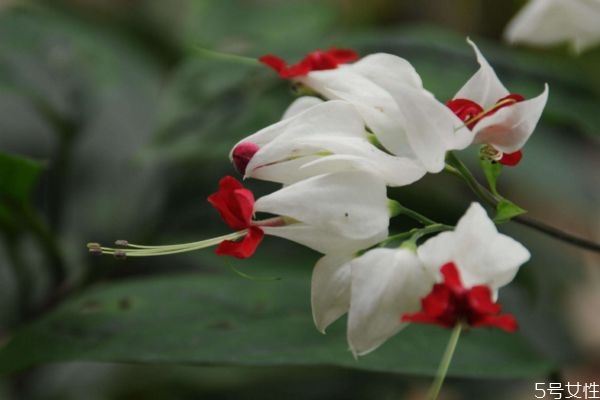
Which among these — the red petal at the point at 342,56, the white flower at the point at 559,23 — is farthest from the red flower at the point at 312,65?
the white flower at the point at 559,23

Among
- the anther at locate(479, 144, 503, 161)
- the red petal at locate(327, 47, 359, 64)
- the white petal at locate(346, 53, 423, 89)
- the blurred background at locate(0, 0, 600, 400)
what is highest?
the white petal at locate(346, 53, 423, 89)

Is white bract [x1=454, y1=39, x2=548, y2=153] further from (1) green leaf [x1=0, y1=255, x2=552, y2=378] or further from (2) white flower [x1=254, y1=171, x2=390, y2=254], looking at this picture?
(1) green leaf [x1=0, y1=255, x2=552, y2=378]

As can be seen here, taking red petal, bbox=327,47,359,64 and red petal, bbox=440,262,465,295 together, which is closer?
red petal, bbox=440,262,465,295

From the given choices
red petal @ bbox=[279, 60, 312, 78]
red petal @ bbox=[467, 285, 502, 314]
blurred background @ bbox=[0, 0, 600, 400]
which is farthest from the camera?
blurred background @ bbox=[0, 0, 600, 400]

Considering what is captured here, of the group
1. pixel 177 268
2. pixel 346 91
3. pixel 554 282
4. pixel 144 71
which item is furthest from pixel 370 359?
pixel 144 71

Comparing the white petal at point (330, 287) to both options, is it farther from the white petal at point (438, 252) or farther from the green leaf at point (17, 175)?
the green leaf at point (17, 175)

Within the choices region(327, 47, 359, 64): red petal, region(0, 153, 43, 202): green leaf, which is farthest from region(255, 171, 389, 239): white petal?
region(0, 153, 43, 202): green leaf

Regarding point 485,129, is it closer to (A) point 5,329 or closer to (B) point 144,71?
(A) point 5,329
